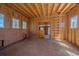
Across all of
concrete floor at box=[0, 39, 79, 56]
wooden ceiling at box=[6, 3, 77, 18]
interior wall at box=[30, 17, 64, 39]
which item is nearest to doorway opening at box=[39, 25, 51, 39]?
interior wall at box=[30, 17, 64, 39]

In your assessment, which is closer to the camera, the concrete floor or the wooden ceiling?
the concrete floor

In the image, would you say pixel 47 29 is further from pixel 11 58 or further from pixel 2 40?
pixel 11 58

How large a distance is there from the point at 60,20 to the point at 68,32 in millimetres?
884

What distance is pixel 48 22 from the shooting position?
27.4 ft

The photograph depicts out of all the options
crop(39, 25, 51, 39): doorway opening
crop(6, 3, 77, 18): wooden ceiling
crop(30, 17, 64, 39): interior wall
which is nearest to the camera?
crop(6, 3, 77, 18): wooden ceiling

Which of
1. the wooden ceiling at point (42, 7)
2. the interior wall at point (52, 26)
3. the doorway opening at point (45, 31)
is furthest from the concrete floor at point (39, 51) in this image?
the doorway opening at point (45, 31)

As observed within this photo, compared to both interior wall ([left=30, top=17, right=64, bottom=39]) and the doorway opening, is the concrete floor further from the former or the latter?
the doorway opening

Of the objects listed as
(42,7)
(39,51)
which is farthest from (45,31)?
(39,51)

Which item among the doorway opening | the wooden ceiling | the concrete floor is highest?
the wooden ceiling

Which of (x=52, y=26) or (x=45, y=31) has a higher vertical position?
(x=52, y=26)

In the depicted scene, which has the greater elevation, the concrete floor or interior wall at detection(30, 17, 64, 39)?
interior wall at detection(30, 17, 64, 39)

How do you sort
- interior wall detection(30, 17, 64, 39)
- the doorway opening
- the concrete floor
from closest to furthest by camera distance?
1. the concrete floor
2. interior wall detection(30, 17, 64, 39)
3. the doorway opening

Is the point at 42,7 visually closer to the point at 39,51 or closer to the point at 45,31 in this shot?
the point at 39,51

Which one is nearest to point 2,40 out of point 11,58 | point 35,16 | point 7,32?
point 7,32
